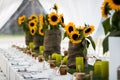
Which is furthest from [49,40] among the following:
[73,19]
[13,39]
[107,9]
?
[13,39]

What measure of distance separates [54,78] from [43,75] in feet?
1.11

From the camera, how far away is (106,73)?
1.60 m

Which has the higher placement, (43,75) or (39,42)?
(39,42)

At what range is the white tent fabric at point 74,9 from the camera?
242 inches

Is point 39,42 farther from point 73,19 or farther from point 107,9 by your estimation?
point 73,19

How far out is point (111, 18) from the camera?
1336 millimetres

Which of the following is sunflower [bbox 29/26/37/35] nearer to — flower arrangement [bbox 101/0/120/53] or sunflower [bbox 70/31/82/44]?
sunflower [bbox 70/31/82/44]

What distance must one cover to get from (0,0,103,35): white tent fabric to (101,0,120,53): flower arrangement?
4583 mm

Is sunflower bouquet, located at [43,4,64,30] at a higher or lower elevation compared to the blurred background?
lower

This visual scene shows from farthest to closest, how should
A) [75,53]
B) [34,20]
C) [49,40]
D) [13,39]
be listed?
[13,39], [34,20], [49,40], [75,53]

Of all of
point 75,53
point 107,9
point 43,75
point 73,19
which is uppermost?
point 73,19

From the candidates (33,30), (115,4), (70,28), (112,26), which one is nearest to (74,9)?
(33,30)

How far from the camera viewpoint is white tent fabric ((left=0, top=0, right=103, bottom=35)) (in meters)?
6.15

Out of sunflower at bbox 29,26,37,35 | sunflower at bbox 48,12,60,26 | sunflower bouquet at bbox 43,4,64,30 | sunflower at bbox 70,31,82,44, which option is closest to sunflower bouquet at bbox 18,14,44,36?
sunflower at bbox 29,26,37,35
